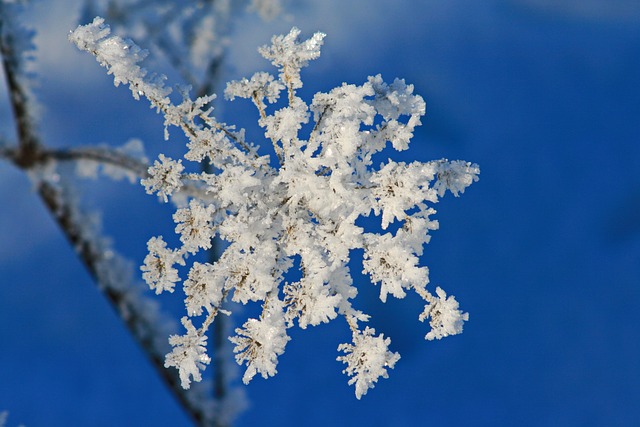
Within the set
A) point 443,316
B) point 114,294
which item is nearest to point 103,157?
point 114,294

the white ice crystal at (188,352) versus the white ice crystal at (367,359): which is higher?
the white ice crystal at (188,352)

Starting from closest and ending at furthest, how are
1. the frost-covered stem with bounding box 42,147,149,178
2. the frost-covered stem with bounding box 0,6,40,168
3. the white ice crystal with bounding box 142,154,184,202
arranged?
the white ice crystal with bounding box 142,154,184,202 < the frost-covered stem with bounding box 42,147,149,178 < the frost-covered stem with bounding box 0,6,40,168

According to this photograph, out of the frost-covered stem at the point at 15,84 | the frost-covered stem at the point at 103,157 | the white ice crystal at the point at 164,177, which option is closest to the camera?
the white ice crystal at the point at 164,177

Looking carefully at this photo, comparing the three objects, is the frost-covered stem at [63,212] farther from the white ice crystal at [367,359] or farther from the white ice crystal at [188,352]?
the white ice crystal at [367,359]

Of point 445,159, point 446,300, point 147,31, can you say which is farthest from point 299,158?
point 147,31

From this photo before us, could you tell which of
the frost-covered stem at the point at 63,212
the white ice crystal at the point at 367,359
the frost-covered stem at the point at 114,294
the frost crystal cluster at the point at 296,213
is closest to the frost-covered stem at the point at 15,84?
the frost-covered stem at the point at 63,212

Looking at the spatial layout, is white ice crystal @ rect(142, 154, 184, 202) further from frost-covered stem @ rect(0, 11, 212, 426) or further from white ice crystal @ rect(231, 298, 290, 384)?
frost-covered stem @ rect(0, 11, 212, 426)

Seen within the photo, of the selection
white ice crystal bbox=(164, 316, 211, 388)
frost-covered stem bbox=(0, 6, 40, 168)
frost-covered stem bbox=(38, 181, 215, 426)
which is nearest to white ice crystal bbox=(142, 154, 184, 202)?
white ice crystal bbox=(164, 316, 211, 388)

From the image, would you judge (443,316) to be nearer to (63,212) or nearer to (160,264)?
(160,264)

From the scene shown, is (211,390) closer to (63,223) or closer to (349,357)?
(63,223)
